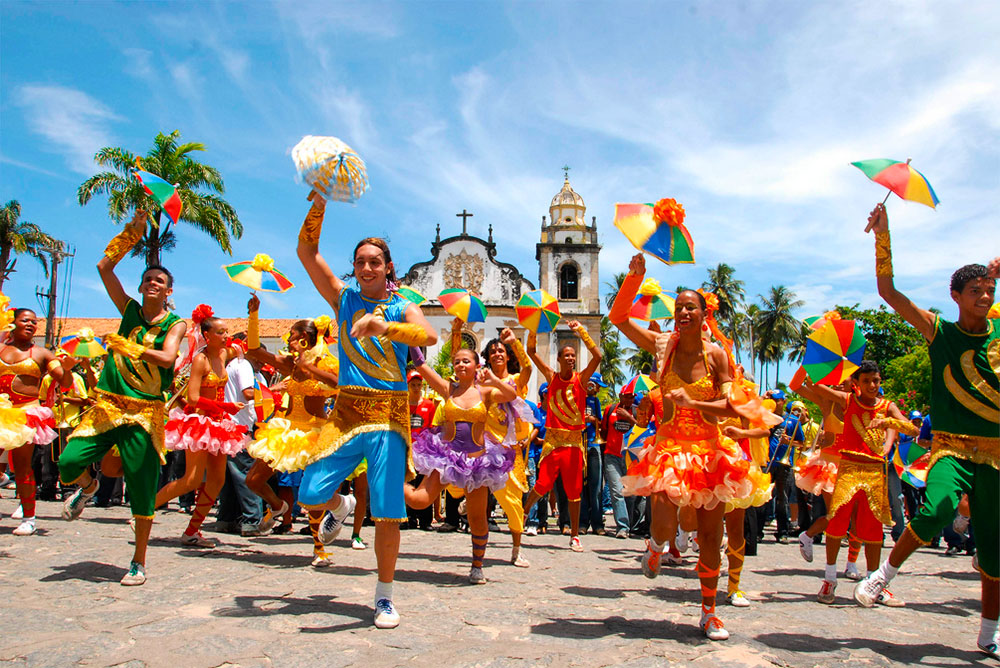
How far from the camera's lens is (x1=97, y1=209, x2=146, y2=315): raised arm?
569 centimetres

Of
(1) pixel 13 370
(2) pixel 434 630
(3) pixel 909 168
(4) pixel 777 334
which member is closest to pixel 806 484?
(3) pixel 909 168

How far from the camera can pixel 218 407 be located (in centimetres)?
797

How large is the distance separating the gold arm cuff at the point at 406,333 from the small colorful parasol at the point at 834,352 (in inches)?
152

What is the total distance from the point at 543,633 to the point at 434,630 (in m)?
0.63

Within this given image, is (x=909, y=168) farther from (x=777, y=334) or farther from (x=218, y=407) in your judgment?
(x=777, y=334)

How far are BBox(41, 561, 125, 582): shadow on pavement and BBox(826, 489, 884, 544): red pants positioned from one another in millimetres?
5582

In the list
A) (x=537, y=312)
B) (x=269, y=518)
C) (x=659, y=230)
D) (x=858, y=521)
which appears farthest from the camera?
(x=269, y=518)

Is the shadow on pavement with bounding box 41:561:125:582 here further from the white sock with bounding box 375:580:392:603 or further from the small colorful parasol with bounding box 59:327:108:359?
the small colorful parasol with bounding box 59:327:108:359

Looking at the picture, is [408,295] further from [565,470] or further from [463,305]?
[565,470]

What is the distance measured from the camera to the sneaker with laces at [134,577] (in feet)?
17.0

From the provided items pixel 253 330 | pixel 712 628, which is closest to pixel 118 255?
pixel 253 330

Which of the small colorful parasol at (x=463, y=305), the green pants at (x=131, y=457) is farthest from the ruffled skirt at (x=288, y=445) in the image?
the small colorful parasol at (x=463, y=305)

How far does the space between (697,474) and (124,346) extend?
4.10m

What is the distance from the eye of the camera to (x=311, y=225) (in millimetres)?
4797
